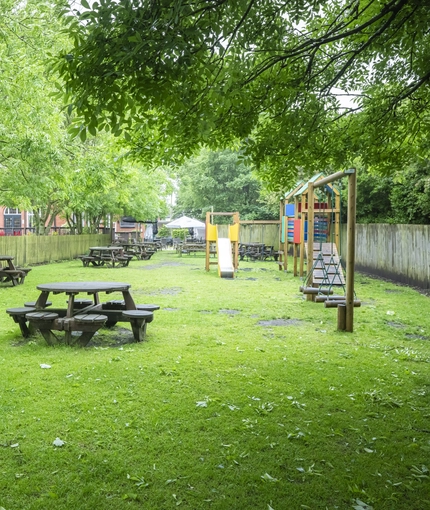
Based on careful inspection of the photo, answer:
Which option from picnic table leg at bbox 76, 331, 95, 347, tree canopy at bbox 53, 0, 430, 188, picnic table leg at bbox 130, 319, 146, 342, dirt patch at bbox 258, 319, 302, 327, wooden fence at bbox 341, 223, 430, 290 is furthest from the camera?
wooden fence at bbox 341, 223, 430, 290

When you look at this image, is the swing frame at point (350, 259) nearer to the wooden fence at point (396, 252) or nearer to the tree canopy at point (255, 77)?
the tree canopy at point (255, 77)

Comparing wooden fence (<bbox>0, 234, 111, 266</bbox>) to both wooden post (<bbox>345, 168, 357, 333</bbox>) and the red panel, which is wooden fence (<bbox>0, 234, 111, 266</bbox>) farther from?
wooden post (<bbox>345, 168, 357, 333</bbox>)

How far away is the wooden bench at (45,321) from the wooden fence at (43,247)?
47.2 ft

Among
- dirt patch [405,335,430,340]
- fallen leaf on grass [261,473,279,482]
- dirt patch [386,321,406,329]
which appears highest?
dirt patch [386,321,406,329]

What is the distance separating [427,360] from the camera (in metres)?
6.78

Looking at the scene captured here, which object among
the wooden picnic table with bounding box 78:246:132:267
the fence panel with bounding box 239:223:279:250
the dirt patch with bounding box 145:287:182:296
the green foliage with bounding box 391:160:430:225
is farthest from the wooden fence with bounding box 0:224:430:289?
the fence panel with bounding box 239:223:279:250

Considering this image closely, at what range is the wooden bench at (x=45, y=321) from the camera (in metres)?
7.07

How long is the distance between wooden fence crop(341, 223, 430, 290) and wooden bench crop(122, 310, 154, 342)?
946 centimetres

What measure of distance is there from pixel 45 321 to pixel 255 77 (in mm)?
4302

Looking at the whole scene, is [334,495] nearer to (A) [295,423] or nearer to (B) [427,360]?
(A) [295,423]

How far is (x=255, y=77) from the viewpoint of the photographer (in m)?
5.46

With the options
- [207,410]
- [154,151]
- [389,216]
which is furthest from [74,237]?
[207,410]

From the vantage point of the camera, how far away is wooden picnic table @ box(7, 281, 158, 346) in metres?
7.10

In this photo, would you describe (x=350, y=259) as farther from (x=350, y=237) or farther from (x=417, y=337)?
(x=417, y=337)
